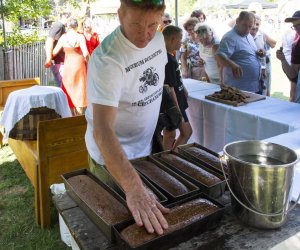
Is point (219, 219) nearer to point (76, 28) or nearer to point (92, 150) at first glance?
point (92, 150)

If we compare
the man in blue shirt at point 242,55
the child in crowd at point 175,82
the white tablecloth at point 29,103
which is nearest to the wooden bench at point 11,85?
the white tablecloth at point 29,103

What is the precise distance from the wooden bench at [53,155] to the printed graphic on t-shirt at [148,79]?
1226mm

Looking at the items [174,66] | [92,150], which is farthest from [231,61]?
[92,150]

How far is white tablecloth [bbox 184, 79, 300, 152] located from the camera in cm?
269

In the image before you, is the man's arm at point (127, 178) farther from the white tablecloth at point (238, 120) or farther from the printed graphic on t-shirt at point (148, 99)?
the white tablecloth at point (238, 120)

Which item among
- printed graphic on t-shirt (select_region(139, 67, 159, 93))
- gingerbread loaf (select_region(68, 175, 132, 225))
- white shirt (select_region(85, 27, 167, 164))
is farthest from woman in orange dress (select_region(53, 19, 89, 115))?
gingerbread loaf (select_region(68, 175, 132, 225))

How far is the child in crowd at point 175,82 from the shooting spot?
10.0 feet

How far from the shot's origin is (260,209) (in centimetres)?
103

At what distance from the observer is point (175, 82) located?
3.13 m

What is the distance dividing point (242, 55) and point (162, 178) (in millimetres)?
3021

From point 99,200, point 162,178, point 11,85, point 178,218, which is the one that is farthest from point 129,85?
point 11,85

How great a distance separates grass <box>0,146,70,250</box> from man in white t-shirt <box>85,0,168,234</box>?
4.06 ft

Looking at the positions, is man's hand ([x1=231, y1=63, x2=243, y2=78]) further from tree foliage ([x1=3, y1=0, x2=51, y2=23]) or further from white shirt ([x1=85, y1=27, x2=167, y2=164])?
tree foliage ([x1=3, y1=0, x2=51, y2=23])

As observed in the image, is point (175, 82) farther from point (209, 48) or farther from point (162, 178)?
point (162, 178)
